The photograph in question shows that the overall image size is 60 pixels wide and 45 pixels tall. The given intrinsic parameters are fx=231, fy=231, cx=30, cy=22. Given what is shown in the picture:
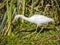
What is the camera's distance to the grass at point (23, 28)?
263 centimetres

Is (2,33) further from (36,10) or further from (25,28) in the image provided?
(36,10)

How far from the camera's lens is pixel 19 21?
121 inches

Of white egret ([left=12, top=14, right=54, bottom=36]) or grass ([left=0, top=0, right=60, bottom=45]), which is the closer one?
grass ([left=0, top=0, right=60, bottom=45])

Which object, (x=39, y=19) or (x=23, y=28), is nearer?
(x=39, y=19)

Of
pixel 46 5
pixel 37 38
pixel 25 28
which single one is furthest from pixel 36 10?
pixel 37 38

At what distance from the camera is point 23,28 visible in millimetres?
2979

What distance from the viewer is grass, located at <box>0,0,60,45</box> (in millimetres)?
2631

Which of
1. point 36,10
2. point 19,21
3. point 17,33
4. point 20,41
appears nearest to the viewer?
point 20,41

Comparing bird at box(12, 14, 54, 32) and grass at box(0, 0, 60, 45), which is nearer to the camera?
grass at box(0, 0, 60, 45)

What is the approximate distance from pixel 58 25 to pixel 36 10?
42 centimetres

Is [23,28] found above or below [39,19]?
below

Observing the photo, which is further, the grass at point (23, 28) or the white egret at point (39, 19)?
the white egret at point (39, 19)

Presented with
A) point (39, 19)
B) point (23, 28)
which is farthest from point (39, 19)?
point (23, 28)

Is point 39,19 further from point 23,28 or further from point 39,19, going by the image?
point 23,28
